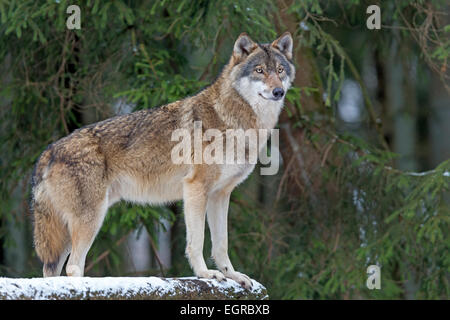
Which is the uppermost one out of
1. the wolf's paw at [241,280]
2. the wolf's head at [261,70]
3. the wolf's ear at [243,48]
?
the wolf's ear at [243,48]

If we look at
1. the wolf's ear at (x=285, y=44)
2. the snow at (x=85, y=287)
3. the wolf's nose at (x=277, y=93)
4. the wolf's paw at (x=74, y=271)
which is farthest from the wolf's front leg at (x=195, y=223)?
the wolf's ear at (x=285, y=44)

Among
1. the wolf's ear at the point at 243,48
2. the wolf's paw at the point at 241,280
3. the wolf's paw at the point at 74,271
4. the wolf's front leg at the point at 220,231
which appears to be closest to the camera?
the wolf's paw at the point at 74,271

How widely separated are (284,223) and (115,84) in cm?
380

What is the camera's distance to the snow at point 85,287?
15.8ft

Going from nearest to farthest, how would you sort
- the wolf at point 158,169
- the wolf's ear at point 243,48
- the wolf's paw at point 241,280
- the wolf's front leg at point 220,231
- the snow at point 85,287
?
1. the snow at point 85,287
2. the wolf's paw at point 241,280
3. the wolf at point 158,169
4. the wolf's front leg at point 220,231
5. the wolf's ear at point 243,48

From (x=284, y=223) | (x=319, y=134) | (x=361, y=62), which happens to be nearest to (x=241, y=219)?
(x=284, y=223)

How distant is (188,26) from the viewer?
9852 mm

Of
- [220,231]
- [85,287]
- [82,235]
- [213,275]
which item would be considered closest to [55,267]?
[82,235]

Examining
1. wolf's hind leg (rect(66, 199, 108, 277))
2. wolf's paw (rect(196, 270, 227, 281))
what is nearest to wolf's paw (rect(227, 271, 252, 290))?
wolf's paw (rect(196, 270, 227, 281))

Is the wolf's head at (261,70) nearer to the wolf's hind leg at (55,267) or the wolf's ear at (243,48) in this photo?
the wolf's ear at (243,48)

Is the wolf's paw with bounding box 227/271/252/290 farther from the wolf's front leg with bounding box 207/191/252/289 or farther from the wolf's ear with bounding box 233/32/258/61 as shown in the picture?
the wolf's ear with bounding box 233/32/258/61

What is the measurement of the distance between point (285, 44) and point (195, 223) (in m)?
2.09

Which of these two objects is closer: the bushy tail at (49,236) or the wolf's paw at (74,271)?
the wolf's paw at (74,271)

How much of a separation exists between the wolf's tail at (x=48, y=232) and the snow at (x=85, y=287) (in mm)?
1153
